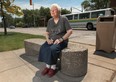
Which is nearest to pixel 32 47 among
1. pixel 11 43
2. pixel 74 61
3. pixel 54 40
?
pixel 54 40

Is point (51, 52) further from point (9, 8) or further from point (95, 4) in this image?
point (95, 4)

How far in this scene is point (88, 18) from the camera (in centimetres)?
1667

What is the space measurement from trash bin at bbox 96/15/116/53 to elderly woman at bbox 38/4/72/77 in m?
1.54

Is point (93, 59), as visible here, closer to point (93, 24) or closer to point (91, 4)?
point (93, 24)

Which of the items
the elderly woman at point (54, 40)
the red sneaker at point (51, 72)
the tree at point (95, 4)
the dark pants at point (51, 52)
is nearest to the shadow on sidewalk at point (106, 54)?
the elderly woman at point (54, 40)

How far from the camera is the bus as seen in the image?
15453 millimetres

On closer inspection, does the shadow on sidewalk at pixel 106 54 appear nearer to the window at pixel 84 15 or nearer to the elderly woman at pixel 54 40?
the elderly woman at pixel 54 40


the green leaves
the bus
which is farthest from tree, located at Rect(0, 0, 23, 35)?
the bus

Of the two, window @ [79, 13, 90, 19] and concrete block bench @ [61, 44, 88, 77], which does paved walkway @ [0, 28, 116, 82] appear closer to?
concrete block bench @ [61, 44, 88, 77]

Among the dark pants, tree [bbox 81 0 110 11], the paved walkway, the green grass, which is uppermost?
tree [bbox 81 0 110 11]

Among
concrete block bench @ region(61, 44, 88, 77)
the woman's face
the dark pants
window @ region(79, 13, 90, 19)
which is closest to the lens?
concrete block bench @ region(61, 44, 88, 77)

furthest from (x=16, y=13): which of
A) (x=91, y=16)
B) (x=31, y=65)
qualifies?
(x=31, y=65)

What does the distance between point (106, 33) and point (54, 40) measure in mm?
1834

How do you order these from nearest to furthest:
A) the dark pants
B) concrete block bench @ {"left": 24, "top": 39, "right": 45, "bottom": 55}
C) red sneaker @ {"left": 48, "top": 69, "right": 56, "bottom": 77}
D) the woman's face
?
the dark pants
red sneaker @ {"left": 48, "top": 69, "right": 56, "bottom": 77}
the woman's face
concrete block bench @ {"left": 24, "top": 39, "right": 45, "bottom": 55}
